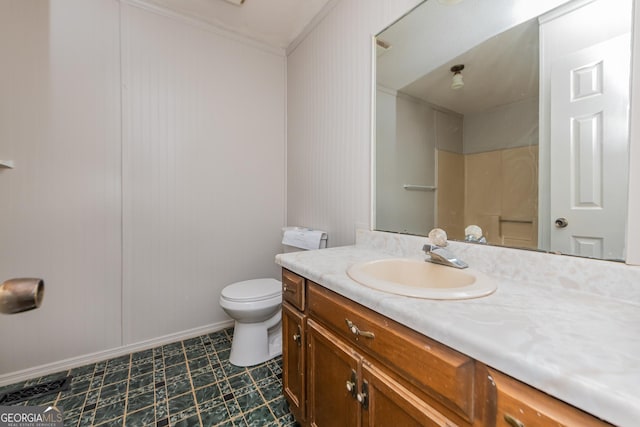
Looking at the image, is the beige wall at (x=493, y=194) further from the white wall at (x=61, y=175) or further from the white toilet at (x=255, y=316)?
the white wall at (x=61, y=175)

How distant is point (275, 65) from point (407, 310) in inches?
92.3

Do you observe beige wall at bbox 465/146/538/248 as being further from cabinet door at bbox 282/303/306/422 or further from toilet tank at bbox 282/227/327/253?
toilet tank at bbox 282/227/327/253

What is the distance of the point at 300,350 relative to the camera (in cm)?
110

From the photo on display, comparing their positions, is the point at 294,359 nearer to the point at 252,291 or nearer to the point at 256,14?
the point at 252,291

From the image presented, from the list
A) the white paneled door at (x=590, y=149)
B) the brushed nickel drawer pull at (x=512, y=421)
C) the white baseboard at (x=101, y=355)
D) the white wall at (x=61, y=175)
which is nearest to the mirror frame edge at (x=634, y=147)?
the white paneled door at (x=590, y=149)

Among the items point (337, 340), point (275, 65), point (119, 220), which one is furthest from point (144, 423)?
point (275, 65)

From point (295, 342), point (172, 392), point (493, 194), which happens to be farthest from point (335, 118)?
point (172, 392)

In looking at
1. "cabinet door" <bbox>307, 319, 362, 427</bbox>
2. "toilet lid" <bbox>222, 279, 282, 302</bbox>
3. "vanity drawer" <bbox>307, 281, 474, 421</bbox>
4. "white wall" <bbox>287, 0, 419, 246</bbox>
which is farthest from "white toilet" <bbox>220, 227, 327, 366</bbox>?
"vanity drawer" <bbox>307, 281, 474, 421</bbox>

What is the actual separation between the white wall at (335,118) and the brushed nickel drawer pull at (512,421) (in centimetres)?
110

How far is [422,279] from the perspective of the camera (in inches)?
42.2

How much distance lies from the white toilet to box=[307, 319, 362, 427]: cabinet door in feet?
2.14

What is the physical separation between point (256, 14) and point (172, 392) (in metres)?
2.48

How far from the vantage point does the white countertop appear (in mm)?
373

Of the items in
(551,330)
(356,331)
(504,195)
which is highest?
(504,195)
